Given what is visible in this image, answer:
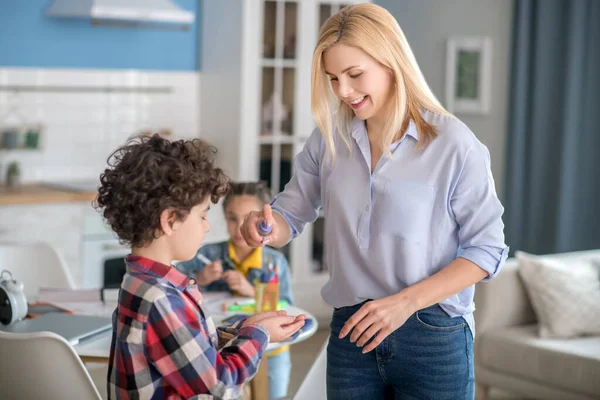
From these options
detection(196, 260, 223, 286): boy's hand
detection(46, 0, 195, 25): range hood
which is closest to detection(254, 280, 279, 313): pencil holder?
detection(196, 260, 223, 286): boy's hand

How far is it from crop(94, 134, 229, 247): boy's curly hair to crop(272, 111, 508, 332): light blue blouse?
1.26 ft

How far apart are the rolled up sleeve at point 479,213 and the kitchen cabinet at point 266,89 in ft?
10.00

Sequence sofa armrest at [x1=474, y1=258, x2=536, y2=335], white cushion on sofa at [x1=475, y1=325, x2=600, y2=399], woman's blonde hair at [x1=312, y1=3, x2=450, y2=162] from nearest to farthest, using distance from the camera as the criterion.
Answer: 1. woman's blonde hair at [x1=312, y1=3, x2=450, y2=162]
2. white cushion on sofa at [x1=475, y1=325, x2=600, y2=399]
3. sofa armrest at [x1=474, y1=258, x2=536, y2=335]

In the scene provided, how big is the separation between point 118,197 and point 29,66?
337 cm

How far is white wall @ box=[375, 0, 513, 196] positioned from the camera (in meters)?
5.25

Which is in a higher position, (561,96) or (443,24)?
(443,24)

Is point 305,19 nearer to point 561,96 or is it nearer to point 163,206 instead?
point 561,96

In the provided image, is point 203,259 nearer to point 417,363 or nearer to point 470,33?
point 417,363

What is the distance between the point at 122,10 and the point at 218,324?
242cm

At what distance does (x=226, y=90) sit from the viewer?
495cm

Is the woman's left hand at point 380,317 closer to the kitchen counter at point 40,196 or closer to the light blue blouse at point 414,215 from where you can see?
the light blue blouse at point 414,215

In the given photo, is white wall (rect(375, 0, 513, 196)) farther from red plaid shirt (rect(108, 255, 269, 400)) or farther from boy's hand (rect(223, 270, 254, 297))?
red plaid shirt (rect(108, 255, 269, 400))

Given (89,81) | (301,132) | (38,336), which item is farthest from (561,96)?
(38,336)

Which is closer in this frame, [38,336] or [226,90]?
[38,336]
